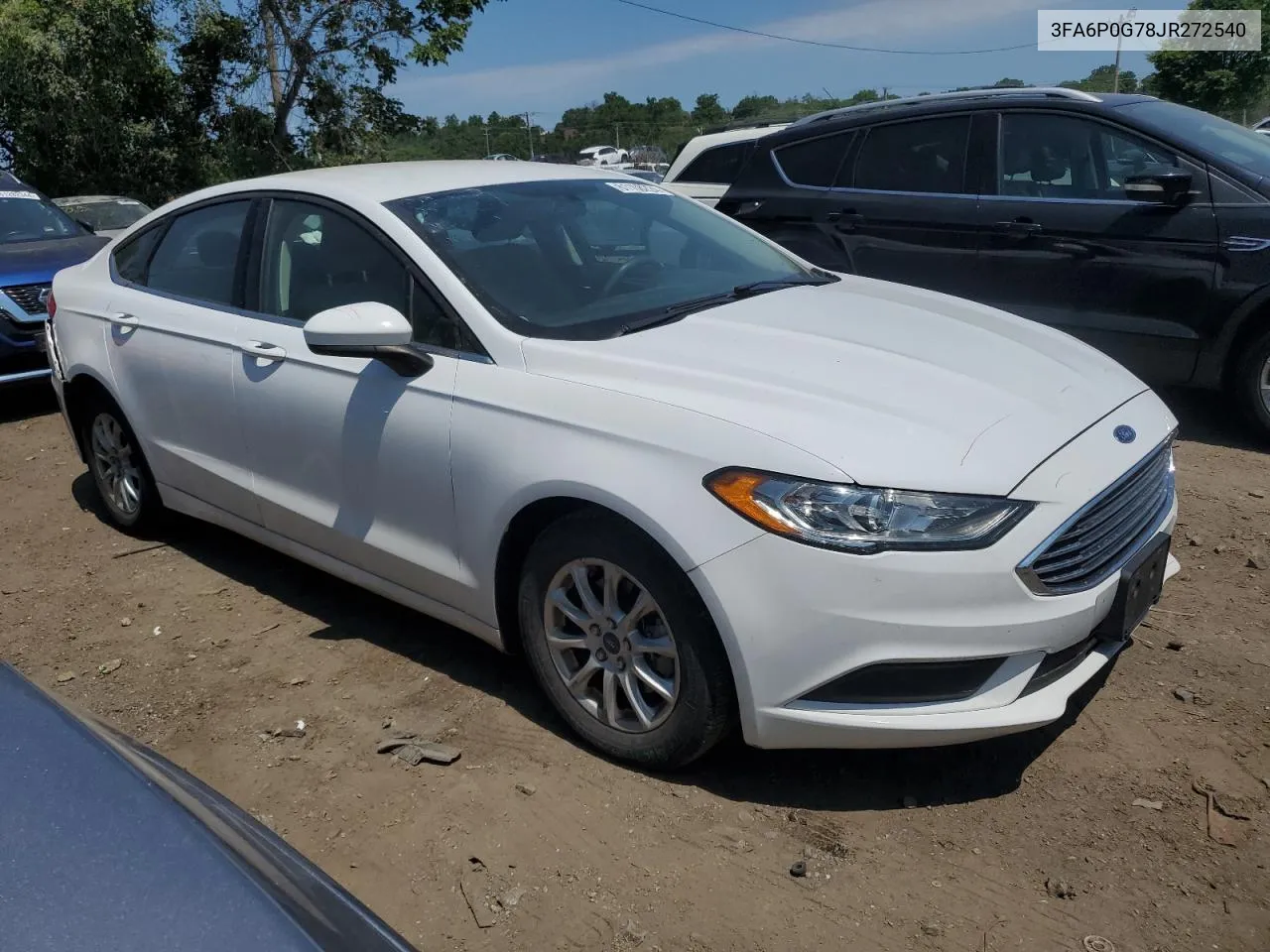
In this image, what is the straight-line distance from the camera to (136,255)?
4730 mm

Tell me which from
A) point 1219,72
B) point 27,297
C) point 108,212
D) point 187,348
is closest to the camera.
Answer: point 187,348

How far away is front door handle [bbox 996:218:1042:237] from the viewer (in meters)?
5.77

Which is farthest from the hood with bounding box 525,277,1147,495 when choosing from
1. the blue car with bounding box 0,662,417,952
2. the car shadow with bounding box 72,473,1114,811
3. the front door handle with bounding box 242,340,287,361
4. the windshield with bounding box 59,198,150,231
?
the windshield with bounding box 59,198,150,231

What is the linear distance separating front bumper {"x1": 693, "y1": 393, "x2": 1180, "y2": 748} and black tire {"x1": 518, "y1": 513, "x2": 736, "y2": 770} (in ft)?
0.23

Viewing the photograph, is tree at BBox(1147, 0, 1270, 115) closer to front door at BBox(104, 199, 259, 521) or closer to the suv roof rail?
the suv roof rail

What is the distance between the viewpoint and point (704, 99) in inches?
2318

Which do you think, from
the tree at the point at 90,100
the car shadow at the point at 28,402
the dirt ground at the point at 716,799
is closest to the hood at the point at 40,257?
the car shadow at the point at 28,402


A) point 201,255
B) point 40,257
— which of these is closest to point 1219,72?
point 40,257

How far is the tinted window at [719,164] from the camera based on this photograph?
7.94 metres

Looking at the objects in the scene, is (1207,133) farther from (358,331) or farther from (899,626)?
(358,331)

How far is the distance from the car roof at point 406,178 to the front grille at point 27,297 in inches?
162

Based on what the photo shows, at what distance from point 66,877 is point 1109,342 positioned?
5.34m

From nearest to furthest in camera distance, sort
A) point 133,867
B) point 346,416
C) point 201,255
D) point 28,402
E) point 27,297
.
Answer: point 133,867 < point 346,416 < point 201,255 < point 27,297 < point 28,402

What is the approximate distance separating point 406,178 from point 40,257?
5.71m
